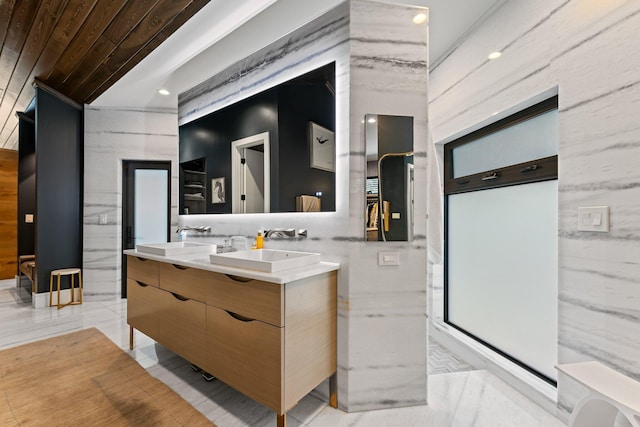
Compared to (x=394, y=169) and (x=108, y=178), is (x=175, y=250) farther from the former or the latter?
(x=108, y=178)

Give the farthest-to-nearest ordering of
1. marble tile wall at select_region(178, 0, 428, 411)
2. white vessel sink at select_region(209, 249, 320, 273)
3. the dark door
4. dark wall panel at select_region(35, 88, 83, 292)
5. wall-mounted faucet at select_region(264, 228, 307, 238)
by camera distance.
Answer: the dark door
dark wall panel at select_region(35, 88, 83, 292)
wall-mounted faucet at select_region(264, 228, 307, 238)
marble tile wall at select_region(178, 0, 428, 411)
white vessel sink at select_region(209, 249, 320, 273)

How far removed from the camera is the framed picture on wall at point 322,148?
194 cm

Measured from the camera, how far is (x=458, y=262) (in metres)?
2.74

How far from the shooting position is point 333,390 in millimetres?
1839

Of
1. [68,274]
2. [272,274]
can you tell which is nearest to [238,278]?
[272,274]

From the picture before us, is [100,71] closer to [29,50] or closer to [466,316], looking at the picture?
[29,50]

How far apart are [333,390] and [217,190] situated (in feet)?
6.28

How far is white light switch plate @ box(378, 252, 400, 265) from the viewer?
182 cm

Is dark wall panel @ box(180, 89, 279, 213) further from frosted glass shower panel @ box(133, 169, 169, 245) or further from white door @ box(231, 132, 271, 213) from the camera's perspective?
frosted glass shower panel @ box(133, 169, 169, 245)

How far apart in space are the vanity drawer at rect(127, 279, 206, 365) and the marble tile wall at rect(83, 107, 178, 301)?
5.79 feet

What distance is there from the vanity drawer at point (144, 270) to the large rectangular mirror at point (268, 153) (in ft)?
2.27

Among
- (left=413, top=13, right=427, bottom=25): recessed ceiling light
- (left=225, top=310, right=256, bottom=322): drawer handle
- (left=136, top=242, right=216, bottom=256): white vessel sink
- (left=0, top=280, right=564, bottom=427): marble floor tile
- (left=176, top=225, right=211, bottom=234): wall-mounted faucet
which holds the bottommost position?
(left=0, top=280, right=564, bottom=427): marble floor tile

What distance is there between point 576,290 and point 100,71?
4503 millimetres

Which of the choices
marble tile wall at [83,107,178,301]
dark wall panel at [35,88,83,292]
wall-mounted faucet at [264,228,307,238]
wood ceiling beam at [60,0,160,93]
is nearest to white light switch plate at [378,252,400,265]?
wall-mounted faucet at [264,228,307,238]
